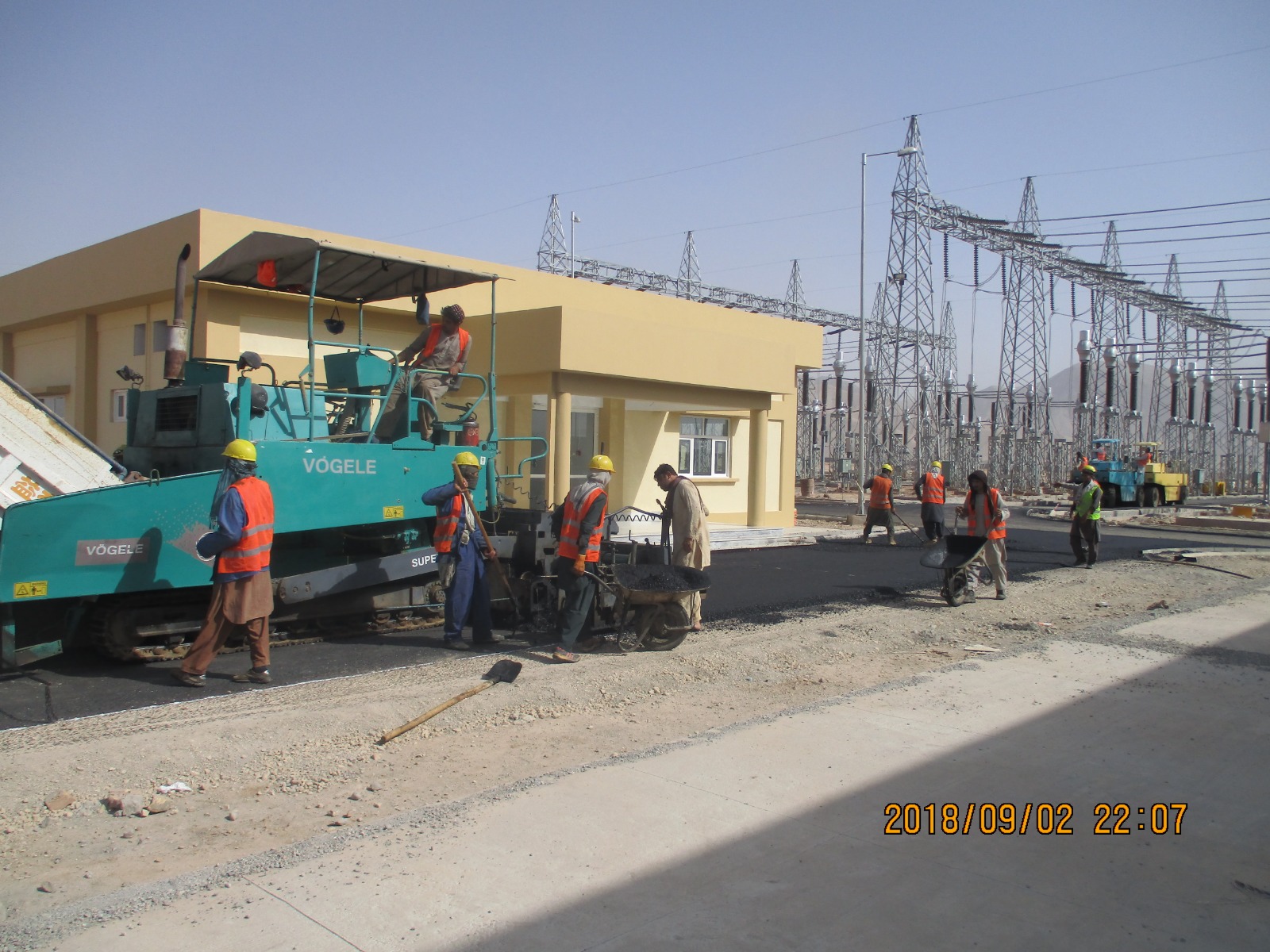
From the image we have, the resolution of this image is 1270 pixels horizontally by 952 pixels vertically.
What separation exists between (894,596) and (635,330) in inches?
280

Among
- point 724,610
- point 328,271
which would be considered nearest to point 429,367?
point 328,271

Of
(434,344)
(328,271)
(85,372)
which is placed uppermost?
(328,271)

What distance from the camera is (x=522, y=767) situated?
5.22m

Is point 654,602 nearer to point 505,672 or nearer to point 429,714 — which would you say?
point 505,672

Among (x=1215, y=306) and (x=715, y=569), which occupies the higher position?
(x=1215, y=306)

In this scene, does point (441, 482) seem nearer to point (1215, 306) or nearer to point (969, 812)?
point (969, 812)

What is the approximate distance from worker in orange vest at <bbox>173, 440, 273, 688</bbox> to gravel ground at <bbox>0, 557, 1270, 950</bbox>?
1.33 ft

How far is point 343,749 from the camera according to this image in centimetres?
543

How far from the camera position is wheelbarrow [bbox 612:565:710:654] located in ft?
26.1

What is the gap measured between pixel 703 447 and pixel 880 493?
537 centimetres

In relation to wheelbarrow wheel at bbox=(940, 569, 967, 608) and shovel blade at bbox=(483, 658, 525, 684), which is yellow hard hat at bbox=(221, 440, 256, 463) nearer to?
shovel blade at bbox=(483, 658, 525, 684)

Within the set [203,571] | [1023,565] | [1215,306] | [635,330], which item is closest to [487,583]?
[203,571]
